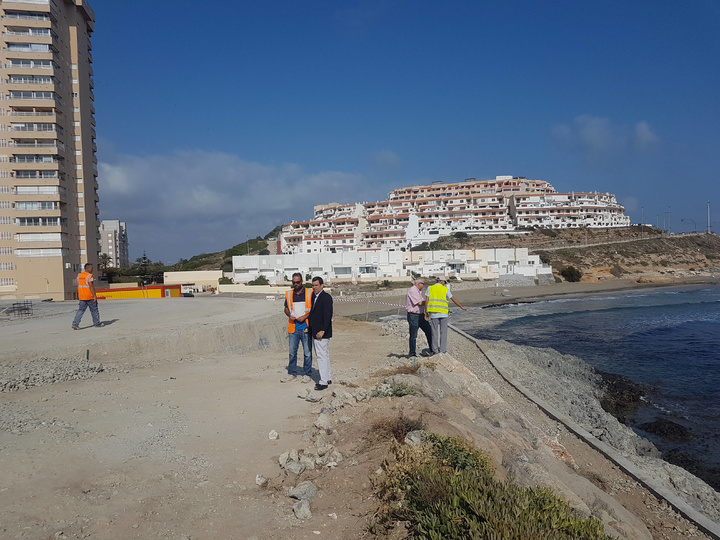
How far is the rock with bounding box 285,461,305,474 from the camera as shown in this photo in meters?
4.85

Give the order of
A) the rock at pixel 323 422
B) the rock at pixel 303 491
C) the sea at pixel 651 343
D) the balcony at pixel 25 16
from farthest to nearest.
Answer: the balcony at pixel 25 16 → the sea at pixel 651 343 → the rock at pixel 323 422 → the rock at pixel 303 491

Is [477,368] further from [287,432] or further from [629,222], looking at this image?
[629,222]

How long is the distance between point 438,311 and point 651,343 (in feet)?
55.9

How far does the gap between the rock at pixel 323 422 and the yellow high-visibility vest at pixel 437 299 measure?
546 cm

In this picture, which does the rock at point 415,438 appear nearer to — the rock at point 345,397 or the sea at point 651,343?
the rock at point 345,397

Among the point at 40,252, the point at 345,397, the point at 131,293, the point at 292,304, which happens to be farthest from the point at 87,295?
the point at 40,252

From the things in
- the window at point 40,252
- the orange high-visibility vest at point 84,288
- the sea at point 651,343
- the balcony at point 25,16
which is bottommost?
the sea at point 651,343

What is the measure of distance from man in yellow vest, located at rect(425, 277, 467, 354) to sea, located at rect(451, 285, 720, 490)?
16.5ft

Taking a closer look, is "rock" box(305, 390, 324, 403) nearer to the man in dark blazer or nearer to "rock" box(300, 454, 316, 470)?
the man in dark blazer

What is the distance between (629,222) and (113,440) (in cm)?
13668

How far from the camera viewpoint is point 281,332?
603 inches

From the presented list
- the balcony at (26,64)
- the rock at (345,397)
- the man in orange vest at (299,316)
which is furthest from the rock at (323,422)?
the balcony at (26,64)

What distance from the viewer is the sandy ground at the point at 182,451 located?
3855 mm

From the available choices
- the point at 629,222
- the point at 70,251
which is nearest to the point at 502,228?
the point at 629,222
